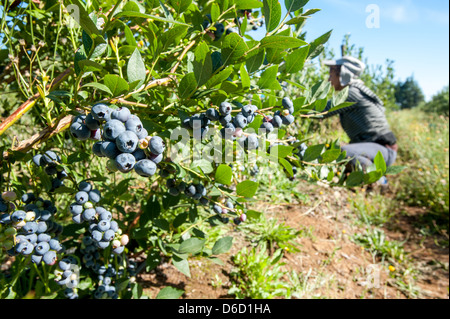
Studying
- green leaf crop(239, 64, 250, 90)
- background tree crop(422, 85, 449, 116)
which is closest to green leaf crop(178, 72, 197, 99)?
green leaf crop(239, 64, 250, 90)

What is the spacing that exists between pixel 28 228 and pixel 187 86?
508 mm

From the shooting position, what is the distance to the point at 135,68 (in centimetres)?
58

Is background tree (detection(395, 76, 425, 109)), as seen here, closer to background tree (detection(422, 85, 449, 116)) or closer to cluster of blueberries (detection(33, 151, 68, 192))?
background tree (detection(422, 85, 449, 116))

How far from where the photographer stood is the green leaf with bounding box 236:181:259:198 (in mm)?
747

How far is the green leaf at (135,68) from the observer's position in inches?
22.7

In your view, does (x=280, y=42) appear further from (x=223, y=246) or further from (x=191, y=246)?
(x=223, y=246)

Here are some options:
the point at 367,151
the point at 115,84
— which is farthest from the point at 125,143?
the point at 367,151

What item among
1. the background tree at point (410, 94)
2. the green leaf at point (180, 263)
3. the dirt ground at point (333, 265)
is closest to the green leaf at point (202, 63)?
the green leaf at point (180, 263)

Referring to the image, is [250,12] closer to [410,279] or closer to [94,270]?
[94,270]

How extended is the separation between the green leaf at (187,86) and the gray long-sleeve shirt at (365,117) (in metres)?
3.25

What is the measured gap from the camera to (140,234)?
1031mm

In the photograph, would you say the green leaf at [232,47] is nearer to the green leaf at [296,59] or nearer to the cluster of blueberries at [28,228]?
the green leaf at [296,59]
